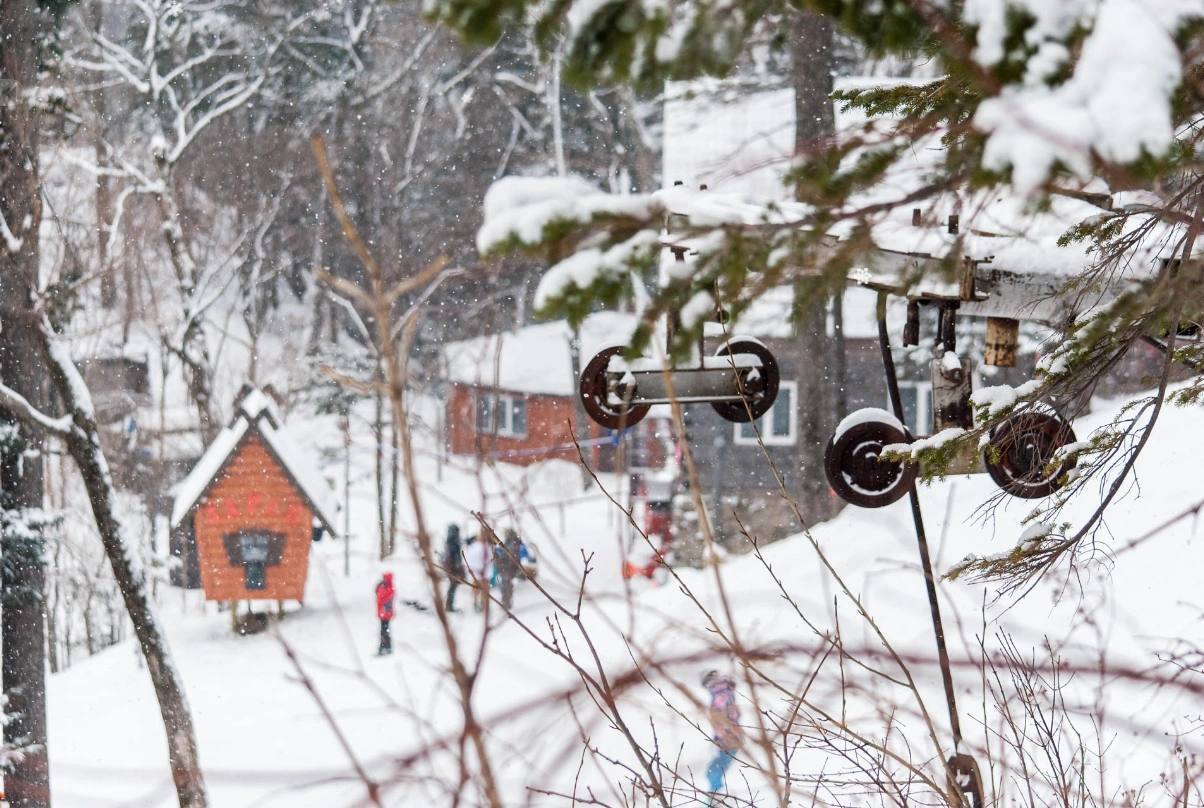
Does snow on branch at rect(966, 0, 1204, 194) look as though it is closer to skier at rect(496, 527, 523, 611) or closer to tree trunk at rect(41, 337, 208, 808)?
skier at rect(496, 527, 523, 611)

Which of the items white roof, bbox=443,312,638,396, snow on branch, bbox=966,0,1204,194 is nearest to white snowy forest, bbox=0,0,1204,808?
snow on branch, bbox=966,0,1204,194

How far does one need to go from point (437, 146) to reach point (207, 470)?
468 inches

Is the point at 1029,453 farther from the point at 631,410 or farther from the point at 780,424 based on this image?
the point at 780,424

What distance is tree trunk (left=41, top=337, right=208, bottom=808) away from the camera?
28.7 feet

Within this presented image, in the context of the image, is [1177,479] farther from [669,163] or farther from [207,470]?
[207,470]

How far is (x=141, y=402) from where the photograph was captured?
21.5m

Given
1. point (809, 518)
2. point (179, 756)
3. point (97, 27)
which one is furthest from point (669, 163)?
point (179, 756)

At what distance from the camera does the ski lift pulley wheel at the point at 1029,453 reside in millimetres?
3297

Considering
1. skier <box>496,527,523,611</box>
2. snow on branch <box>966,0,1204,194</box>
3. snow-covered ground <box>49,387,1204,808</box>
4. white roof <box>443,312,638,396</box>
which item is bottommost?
snow-covered ground <box>49,387,1204,808</box>

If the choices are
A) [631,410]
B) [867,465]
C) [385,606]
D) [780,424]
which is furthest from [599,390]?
[780,424]

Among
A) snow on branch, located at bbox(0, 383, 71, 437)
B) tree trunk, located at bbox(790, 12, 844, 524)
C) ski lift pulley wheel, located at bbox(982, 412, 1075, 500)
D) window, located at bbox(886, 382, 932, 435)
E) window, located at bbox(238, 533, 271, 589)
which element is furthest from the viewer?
window, located at bbox(886, 382, 932, 435)

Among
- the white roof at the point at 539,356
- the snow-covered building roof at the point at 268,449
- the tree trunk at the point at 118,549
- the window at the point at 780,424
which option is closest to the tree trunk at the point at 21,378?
the tree trunk at the point at 118,549

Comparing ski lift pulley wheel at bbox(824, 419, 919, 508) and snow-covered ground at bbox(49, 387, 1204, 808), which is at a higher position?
ski lift pulley wheel at bbox(824, 419, 919, 508)

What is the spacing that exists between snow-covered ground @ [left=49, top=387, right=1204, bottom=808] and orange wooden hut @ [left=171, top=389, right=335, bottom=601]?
2.72ft
